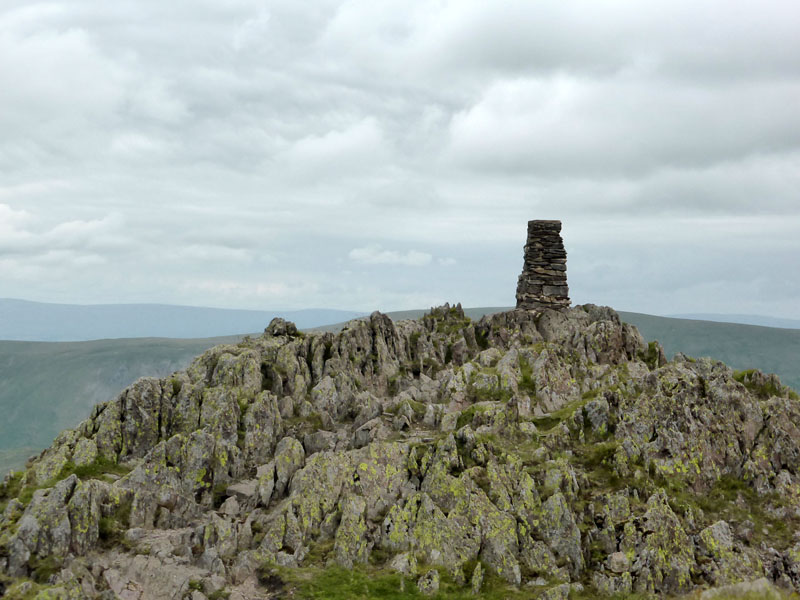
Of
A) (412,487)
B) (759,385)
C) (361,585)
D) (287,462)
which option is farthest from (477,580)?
(759,385)

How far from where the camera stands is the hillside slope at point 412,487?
126 ft

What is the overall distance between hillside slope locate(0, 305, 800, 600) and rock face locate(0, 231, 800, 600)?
15 centimetres

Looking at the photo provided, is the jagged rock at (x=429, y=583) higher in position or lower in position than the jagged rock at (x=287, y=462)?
lower

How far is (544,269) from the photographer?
90.2 metres

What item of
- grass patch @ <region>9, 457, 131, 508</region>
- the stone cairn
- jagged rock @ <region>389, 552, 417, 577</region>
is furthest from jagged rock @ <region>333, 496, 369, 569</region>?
the stone cairn

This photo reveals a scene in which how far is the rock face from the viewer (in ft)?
126

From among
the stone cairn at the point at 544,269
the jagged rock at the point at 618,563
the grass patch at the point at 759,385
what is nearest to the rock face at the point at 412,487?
the jagged rock at the point at 618,563

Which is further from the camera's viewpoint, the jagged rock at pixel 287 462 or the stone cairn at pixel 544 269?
the stone cairn at pixel 544 269

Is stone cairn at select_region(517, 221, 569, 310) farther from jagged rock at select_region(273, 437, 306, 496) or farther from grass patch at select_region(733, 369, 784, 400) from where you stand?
jagged rock at select_region(273, 437, 306, 496)

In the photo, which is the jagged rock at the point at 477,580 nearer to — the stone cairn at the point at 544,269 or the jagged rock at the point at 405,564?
the jagged rock at the point at 405,564

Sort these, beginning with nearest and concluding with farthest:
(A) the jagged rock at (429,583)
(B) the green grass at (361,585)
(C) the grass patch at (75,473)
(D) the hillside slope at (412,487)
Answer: (B) the green grass at (361,585) → (A) the jagged rock at (429,583) → (D) the hillside slope at (412,487) → (C) the grass patch at (75,473)

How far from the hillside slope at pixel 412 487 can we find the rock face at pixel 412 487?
5.8 inches

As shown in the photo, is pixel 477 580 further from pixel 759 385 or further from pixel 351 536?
pixel 759 385

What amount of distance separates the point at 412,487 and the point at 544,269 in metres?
53.2
